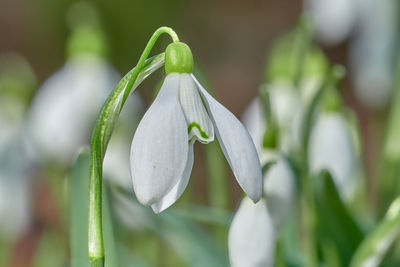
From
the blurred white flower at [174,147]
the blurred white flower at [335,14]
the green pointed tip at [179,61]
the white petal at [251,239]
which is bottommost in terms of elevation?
the white petal at [251,239]

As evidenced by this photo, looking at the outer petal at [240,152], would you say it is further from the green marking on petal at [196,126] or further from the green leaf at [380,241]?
the green leaf at [380,241]

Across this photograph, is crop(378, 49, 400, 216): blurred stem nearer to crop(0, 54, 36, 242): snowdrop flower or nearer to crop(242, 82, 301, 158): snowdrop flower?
crop(242, 82, 301, 158): snowdrop flower

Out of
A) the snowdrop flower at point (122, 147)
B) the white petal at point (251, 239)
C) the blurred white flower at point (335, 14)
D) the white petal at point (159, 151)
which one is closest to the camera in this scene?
the white petal at point (159, 151)

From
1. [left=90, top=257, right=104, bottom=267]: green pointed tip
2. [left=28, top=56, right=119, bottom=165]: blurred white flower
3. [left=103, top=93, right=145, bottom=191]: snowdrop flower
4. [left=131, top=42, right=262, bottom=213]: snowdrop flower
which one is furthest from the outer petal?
[left=28, top=56, right=119, bottom=165]: blurred white flower

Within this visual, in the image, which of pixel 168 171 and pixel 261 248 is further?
pixel 261 248

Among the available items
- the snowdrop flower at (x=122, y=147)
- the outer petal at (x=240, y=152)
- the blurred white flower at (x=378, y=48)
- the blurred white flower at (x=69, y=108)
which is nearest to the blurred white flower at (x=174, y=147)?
the outer petal at (x=240, y=152)

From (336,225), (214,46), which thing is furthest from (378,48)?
(214,46)

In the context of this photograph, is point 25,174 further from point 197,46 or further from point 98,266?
point 197,46

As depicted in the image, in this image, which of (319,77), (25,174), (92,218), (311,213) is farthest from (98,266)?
(25,174)
